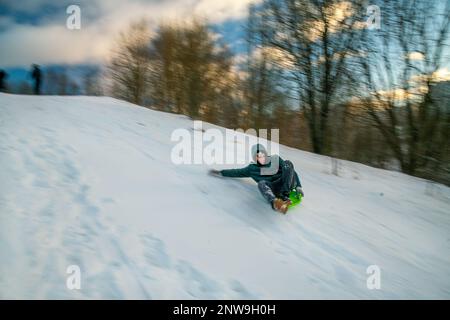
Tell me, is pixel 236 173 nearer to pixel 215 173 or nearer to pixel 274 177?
pixel 215 173

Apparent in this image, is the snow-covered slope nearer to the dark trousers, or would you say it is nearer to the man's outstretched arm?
the man's outstretched arm

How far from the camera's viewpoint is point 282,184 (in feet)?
15.6

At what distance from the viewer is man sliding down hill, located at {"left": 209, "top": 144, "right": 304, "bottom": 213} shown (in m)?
4.46

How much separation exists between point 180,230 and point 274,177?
1827 millimetres

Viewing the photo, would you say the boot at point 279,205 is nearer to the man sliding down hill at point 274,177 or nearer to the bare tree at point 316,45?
the man sliding down hill at point 274,177

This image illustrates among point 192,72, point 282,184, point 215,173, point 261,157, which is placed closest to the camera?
point 282,184

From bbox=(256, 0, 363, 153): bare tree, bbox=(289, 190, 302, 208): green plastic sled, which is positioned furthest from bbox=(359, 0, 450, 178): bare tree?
bbox=(289, 190, 302, 208): green plastic sled

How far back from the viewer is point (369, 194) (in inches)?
247

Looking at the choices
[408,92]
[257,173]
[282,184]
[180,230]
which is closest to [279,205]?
[282,184]

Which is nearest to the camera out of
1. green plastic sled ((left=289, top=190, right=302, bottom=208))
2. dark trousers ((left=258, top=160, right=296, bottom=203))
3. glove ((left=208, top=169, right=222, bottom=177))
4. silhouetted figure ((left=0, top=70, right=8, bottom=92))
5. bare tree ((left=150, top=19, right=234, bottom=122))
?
dark trousers ((left=258, top=160, right=296, bottom=203))
